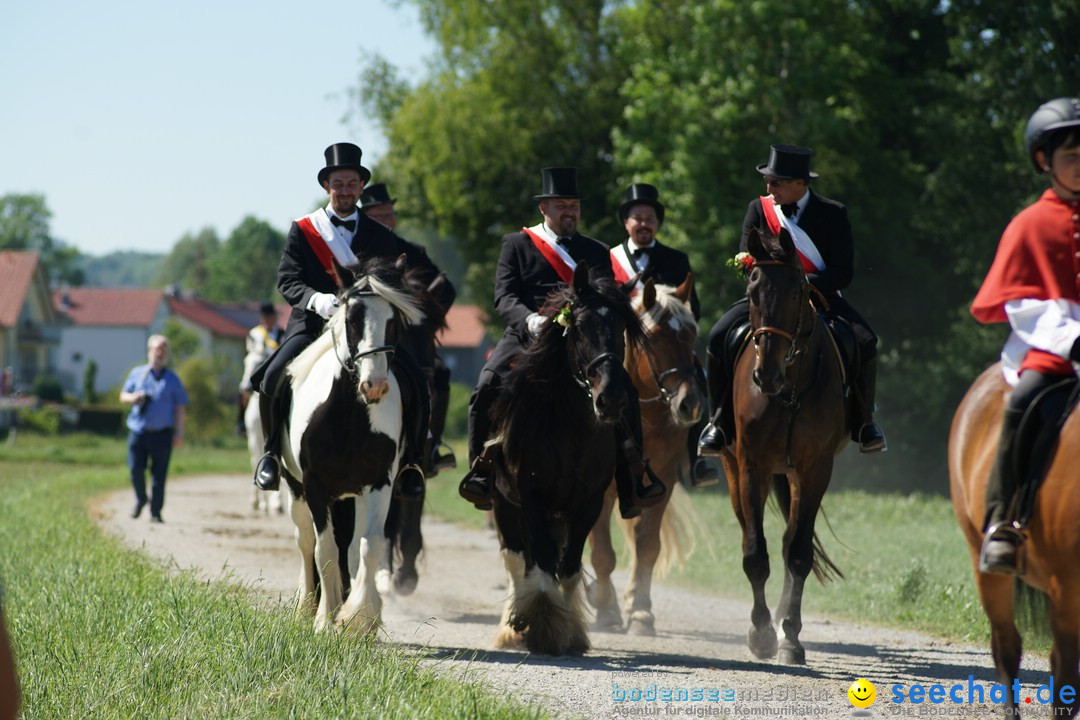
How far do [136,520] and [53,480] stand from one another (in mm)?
7085

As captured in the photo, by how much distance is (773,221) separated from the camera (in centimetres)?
995

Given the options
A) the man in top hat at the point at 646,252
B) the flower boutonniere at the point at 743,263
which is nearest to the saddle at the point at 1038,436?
the flower boutonniere at the point at 743,263

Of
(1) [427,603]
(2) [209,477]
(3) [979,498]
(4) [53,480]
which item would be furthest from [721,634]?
(2) [209,477]

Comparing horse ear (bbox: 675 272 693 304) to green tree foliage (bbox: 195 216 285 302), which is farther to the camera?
green tree foliage (bbox: 195 216 285 302)

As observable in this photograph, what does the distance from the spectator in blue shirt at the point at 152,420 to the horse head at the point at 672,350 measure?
395 inches

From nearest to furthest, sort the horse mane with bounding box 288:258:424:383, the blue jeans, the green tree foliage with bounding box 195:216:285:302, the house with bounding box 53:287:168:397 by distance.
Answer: the horse mane with bounding box 288:258:424:383
the blue jeans
the house with bounding box 53:287:168:397
the green tree foliage with bounding box 195:216:285:302

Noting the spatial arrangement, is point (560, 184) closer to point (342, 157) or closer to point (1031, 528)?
point (342, 157)

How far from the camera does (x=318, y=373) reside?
30.6ft

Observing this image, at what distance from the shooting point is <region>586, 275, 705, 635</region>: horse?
1028 cm

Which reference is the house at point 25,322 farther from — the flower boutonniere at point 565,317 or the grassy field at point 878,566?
the flower boutonniere at point 565,317

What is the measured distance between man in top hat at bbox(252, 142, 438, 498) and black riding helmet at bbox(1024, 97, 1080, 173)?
16.3 feet

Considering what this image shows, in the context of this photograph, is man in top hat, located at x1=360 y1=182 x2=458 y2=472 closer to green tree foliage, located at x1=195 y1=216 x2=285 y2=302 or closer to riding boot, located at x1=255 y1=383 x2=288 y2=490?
riding boot, located at x1=255 y1=383 x2=288 y2=490

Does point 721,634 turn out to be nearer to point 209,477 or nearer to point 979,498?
point 979,498

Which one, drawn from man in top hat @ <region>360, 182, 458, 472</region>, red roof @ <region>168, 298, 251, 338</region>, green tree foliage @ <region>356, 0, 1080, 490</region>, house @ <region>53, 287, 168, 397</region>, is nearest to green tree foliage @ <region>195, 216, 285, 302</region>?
red roof @ <region>168, 298, 251, 338</region>
